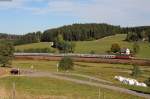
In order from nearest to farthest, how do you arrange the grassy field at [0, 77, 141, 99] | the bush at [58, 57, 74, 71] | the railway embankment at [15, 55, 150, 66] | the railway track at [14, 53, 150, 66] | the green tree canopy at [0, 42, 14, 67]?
the grassy field at [0, 77, 141, 99] → the bush at [58, 57, 74, 71] → the green tree canopy at [0, 42, 14, 67] → the railway embankment at [15, 55, 150, 66] → the railway track at [14, 53, 150, 66]

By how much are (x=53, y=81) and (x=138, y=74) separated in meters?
40.1

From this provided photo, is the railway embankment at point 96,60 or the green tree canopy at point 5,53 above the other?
the green tree canopy at point 5,53

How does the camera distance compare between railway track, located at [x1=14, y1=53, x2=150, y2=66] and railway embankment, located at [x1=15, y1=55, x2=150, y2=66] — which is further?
railway track, located at [x1=14, y1=53, x2=150, y2=66]

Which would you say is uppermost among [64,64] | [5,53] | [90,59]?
[5,53]

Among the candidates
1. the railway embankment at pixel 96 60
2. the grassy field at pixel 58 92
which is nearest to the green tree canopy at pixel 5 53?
the grassy field at pixel 58 92

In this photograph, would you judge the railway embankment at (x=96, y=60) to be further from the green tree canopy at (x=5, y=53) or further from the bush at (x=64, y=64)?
the green tree canopy at (x=5, y=53)

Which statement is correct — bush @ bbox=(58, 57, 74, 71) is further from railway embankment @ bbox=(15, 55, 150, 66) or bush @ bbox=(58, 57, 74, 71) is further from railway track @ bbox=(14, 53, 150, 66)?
railway track @ bbox=(14, 53, 150, 66)

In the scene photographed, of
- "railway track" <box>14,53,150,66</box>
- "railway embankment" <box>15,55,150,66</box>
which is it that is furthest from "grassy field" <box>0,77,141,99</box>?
"railway track" <box>14,53,150,66</box>

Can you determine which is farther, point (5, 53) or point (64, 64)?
point (5, 53)

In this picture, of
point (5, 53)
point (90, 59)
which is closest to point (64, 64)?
point (5, 53)

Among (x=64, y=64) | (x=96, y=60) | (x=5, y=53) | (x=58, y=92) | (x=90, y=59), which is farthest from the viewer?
(x=90, y=59)

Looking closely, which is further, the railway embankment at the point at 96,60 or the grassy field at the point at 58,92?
the railway embankment at the point at 96,60

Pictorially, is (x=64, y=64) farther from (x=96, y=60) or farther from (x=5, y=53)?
(x=96, y=60)

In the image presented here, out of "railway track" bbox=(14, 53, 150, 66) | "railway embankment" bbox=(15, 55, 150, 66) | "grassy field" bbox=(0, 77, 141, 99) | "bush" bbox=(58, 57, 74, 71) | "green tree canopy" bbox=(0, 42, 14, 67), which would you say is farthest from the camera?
"railway track" bbox=(14, 53, 150, 66)
